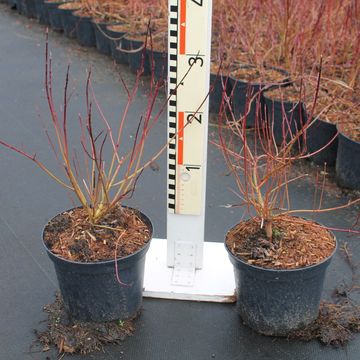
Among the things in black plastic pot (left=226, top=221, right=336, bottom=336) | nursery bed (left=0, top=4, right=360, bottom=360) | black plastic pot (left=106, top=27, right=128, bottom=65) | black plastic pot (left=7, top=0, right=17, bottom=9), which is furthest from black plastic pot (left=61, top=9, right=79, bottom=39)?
black plastic pot (left=226, top=221, right=336, bottom=336)

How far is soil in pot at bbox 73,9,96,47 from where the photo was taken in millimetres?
5336

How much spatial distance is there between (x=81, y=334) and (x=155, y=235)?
711 millimetres

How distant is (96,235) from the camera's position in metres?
1.80

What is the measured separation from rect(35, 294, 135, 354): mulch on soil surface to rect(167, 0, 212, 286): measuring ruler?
0.33 metres

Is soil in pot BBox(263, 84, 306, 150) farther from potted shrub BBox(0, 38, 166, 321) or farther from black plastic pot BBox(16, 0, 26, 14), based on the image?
black plastic pot BBox(16, 0, 26, 14)

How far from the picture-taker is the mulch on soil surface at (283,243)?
1716mm

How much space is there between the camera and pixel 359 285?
2070 millimetres

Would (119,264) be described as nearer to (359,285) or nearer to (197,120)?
(197,120)

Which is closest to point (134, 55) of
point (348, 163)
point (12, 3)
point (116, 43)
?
point (116, 43)

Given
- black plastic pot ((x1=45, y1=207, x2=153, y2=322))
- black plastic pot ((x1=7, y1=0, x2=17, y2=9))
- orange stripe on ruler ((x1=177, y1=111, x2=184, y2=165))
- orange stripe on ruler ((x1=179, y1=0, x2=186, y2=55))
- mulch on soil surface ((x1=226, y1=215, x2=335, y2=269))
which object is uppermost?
orange stripe on ruler ((x1=179, y1=0, x2=186, y2=55))

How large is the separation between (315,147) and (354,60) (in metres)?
0.59

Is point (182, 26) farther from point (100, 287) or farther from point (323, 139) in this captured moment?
point (323, 139)

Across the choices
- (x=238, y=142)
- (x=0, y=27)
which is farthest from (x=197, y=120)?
(x=0, y=27)

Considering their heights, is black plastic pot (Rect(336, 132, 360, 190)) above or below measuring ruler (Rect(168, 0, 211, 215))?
below
